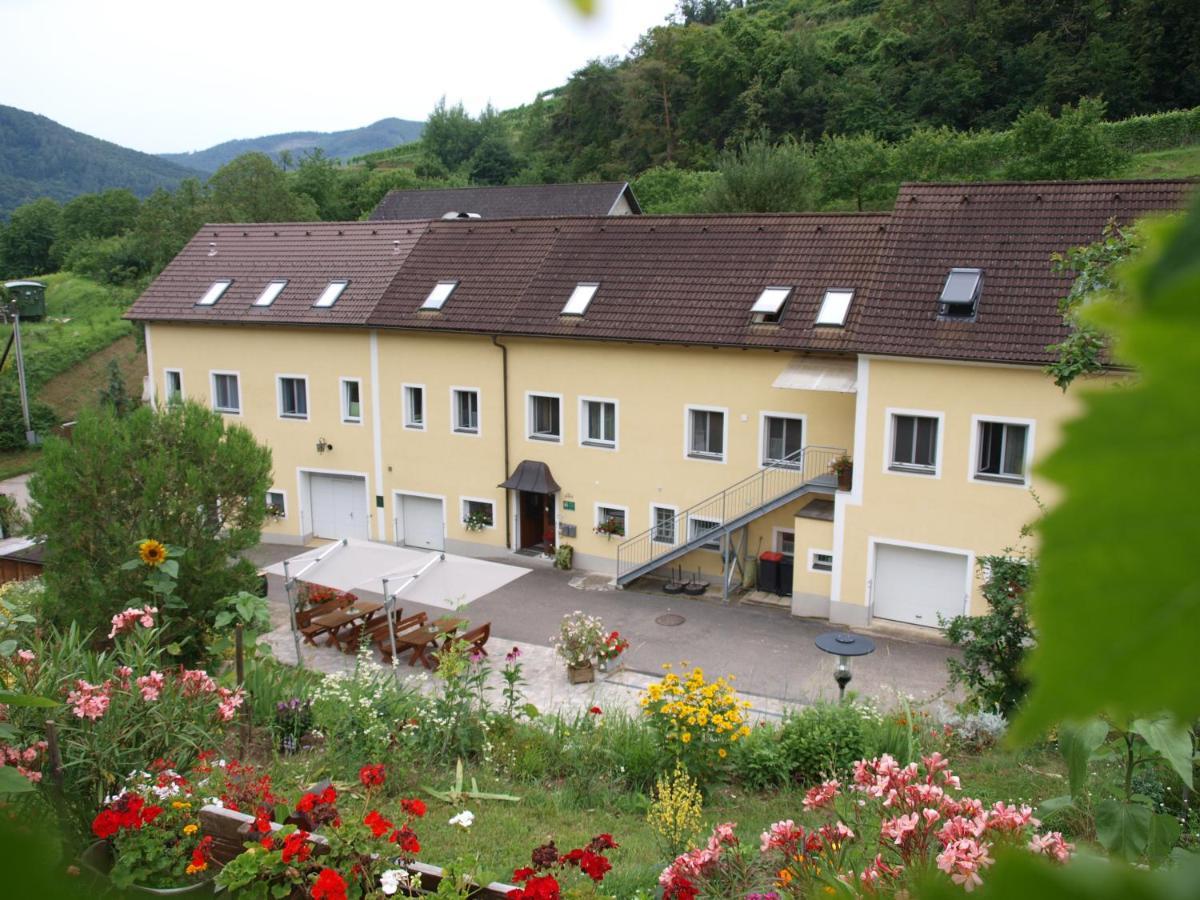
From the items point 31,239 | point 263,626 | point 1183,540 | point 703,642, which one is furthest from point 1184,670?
point 31,239

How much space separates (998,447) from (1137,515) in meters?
18.2

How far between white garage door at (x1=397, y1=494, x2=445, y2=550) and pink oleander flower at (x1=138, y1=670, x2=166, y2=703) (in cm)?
1586

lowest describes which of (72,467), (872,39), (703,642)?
(703,642)

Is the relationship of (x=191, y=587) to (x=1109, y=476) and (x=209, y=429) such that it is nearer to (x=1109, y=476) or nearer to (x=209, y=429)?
(x=209, y=429)

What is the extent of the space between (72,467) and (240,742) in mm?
4905

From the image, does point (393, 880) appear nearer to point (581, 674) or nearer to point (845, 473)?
point (581, 674)

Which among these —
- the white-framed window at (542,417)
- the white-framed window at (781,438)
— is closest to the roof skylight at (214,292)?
the white-framed window at (542,417)

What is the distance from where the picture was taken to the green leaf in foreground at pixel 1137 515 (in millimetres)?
219

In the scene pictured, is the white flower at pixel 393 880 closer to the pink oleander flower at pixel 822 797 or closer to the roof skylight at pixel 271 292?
the pink oleander flower at pixel 822 797

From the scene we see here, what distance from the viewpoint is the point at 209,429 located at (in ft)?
46.5

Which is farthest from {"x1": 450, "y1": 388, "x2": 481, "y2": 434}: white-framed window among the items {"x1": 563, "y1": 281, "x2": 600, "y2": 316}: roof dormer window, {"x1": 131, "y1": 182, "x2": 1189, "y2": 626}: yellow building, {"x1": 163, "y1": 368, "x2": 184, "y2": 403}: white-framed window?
{"x1": 163, "y1": 368, "x2": 184, "y2": 403}: white-framed window

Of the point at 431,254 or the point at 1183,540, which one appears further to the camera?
the point at 431,254

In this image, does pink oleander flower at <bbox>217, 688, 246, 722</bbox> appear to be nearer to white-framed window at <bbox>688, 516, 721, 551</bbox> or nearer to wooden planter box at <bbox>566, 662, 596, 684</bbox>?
wooden planter box at <bbox>566, 662, 596, 684</bbox>

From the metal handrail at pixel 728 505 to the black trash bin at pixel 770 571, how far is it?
1.07 meters
